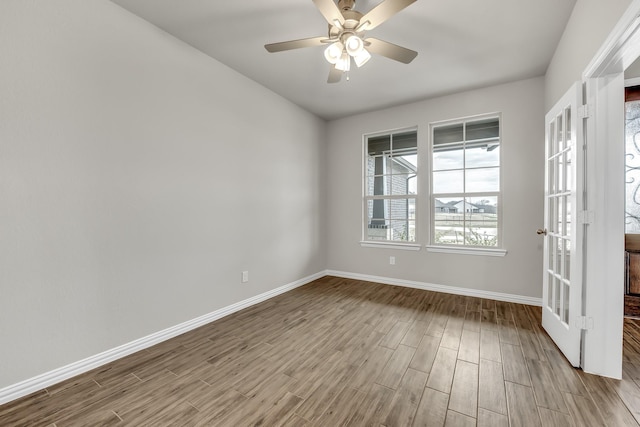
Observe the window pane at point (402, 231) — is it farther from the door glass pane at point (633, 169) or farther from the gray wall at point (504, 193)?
the door glass pane at point (633, 169)

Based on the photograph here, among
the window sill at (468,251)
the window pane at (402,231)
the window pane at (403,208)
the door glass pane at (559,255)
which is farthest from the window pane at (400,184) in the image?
the door glass pane at (559,255)

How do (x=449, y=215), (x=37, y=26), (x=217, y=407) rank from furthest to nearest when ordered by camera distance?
(x=449, y=215)
(x=37, y=26)
(x=217, y=407)

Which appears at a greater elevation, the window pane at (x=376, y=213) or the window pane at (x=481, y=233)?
the window pane at (x=376, y=213)

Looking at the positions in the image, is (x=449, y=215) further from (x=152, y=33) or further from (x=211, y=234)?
(x=152, y=33)

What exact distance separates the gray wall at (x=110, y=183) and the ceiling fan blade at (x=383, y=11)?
1814 mm

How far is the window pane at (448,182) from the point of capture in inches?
148

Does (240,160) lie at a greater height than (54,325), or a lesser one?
greater

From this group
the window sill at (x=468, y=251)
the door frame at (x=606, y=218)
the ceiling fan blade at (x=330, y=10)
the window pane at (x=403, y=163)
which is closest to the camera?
the ceiling fan blade at (x=330, y=10)

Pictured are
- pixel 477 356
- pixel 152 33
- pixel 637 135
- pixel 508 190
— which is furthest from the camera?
pixel 508 190

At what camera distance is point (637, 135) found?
310cm

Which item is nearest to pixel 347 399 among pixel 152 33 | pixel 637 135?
pixel 152 33

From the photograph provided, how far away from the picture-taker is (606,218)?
1799 mm

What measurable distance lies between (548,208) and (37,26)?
14.1 ft

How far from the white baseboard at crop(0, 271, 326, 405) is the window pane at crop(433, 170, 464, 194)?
3047 millimetres
